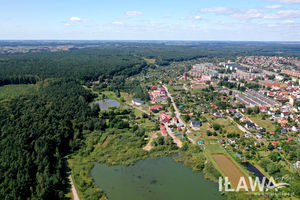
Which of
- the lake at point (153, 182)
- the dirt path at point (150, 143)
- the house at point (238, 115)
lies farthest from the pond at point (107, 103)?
the house at point (238, 115)

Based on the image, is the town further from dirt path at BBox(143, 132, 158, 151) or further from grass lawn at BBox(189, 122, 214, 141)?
dirt path at BBox(143, 132, 158, 151)

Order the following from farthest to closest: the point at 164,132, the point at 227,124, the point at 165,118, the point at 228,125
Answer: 1. the point at 165,118
2. the point at 227,124
3. the point at 228,125
4. the point at 164,132

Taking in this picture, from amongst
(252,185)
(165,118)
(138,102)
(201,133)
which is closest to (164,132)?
(165,118)

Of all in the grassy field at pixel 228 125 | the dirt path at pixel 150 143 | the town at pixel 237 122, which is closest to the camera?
the town at pixel 237 122

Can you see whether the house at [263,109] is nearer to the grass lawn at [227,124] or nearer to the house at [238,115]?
the house at [238,115]

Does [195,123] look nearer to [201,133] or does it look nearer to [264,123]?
[201,133]

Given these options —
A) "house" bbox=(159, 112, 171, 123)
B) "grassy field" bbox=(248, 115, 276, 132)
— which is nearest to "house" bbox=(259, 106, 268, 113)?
"grassy field" bbox=(248, 115, 276, 132)
